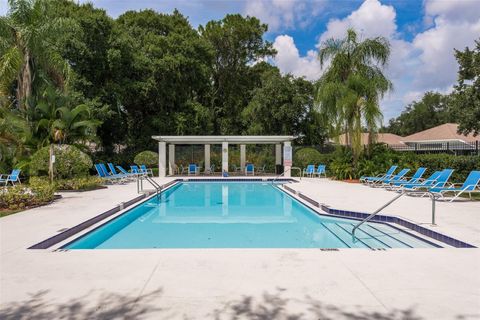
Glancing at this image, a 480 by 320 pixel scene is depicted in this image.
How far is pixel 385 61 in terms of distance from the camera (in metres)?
16.9

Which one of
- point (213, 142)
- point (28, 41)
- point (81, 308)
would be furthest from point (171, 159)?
point (81, 308)

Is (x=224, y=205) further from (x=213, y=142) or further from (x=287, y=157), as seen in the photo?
(x=213, y=142)

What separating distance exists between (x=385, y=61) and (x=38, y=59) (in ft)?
51.0

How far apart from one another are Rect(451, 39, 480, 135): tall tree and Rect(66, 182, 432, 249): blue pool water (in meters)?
13.7

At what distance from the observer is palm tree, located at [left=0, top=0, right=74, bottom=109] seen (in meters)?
13.9

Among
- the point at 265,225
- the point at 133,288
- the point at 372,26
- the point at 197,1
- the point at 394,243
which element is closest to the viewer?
the point at 133,288

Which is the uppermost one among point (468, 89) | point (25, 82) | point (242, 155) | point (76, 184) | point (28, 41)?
point (28, 41)

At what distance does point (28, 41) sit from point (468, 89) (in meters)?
22.2

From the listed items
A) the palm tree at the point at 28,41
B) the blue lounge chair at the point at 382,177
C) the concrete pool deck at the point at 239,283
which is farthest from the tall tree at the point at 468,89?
the palm tree at the point at 28,41

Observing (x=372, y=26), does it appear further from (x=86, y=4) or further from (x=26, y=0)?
(x=86, y=4)

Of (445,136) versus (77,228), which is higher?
(445,136)

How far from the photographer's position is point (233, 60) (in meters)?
32.4

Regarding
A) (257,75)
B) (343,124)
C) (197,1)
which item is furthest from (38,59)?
(257,75)

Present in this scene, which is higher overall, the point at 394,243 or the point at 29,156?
the point at 29,156
